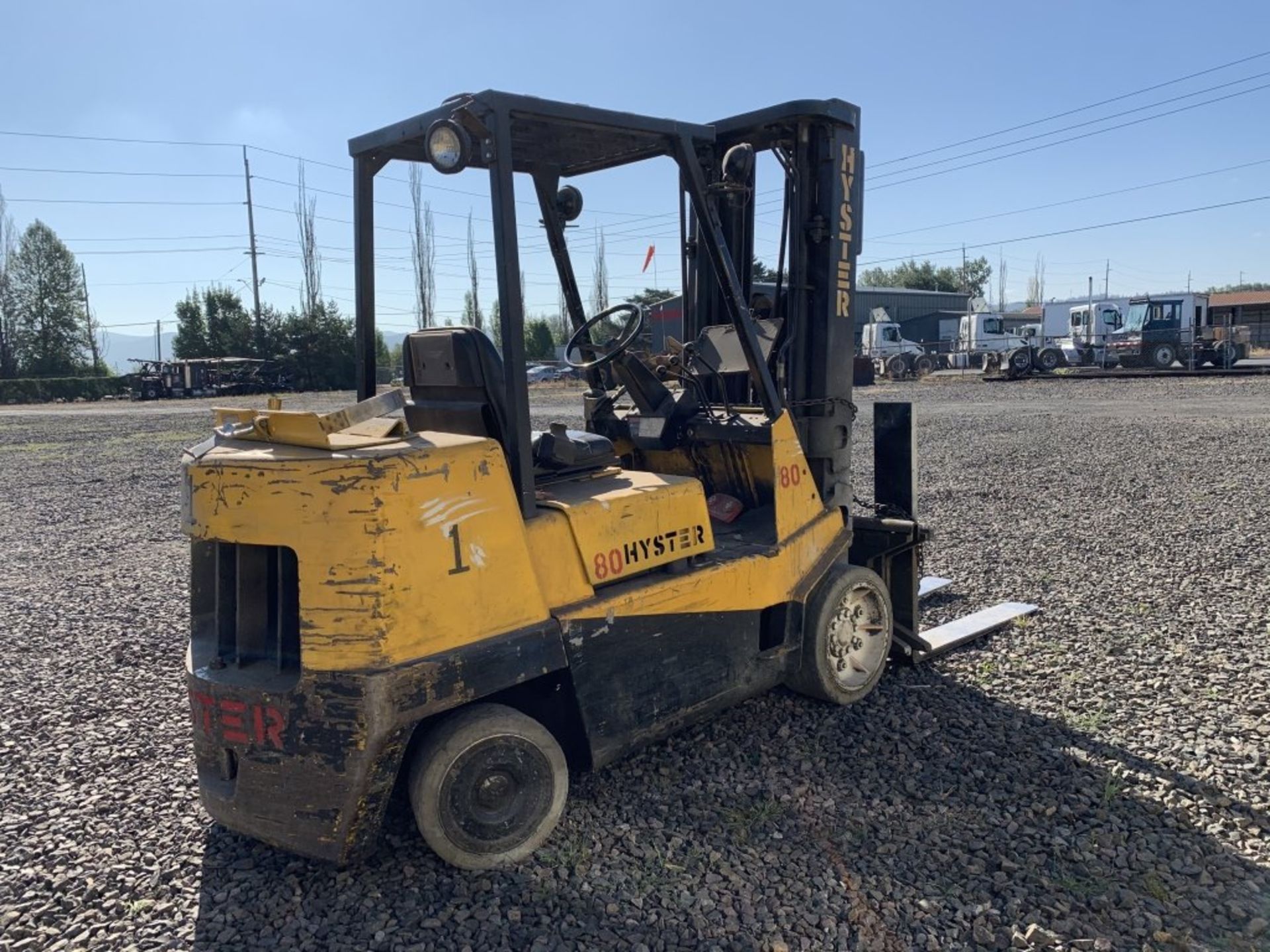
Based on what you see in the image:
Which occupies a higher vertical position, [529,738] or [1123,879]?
[529,738]

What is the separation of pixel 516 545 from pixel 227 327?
58.7m

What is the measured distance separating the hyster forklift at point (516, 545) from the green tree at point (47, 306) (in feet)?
197

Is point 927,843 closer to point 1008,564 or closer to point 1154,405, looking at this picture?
point 1008,564

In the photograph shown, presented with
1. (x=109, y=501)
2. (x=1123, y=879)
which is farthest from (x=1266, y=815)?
(x=109, y=501)

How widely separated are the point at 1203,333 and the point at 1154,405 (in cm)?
1578

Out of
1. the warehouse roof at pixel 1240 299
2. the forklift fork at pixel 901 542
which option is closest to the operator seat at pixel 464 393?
the forklift fork at pixel 901 542

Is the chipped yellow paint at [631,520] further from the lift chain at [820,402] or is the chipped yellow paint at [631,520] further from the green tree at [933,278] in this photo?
the green tree at [933,278]

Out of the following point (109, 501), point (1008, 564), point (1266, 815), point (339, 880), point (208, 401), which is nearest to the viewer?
point (339, 880)

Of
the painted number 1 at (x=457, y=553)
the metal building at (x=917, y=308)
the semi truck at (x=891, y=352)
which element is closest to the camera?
the painted number 1 at (x=457, y=553)

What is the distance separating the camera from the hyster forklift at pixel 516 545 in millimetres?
3244

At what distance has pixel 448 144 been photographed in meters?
3.42

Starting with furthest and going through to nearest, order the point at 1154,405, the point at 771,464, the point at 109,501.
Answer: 1. the point at 1154,405
2. the point at 109,501
3. the point at 771,464

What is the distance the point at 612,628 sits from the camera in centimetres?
380

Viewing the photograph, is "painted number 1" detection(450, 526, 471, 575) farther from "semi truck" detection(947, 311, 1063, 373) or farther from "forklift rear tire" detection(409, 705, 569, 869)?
"semi truck" detection(947, 311, 1063, 373)
